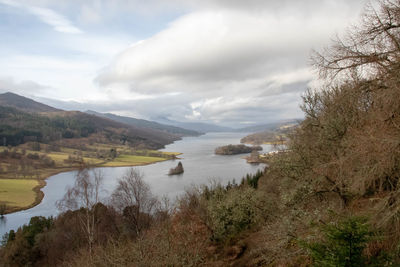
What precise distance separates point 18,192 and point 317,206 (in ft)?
196

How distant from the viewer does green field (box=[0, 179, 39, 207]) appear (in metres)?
44.2

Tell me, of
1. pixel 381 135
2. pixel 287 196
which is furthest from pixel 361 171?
pixel 287 196

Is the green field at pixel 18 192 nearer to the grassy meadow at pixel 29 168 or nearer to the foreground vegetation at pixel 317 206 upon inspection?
the grassy meadow at pixel 29 168

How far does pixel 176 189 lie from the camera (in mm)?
45156

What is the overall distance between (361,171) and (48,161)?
3552 inches

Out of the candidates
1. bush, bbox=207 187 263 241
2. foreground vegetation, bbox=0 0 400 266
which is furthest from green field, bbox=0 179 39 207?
bush, bbox=207 187 263 241

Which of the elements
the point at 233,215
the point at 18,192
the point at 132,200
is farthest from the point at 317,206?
the point at 18,192

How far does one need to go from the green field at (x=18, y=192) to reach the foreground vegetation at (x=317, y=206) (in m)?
28.0

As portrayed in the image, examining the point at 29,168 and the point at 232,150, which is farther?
the point at 232,150

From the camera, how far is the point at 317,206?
31.1 feet

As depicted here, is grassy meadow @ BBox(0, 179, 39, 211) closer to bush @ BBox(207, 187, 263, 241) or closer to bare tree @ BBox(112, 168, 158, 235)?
bare tree @ BBox(112, 168, 158, 235)

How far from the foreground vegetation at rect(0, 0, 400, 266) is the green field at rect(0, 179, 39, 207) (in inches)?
1103

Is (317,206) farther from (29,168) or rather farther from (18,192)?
(29,168)

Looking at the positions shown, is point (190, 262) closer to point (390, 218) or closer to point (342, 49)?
point (390, 218)
